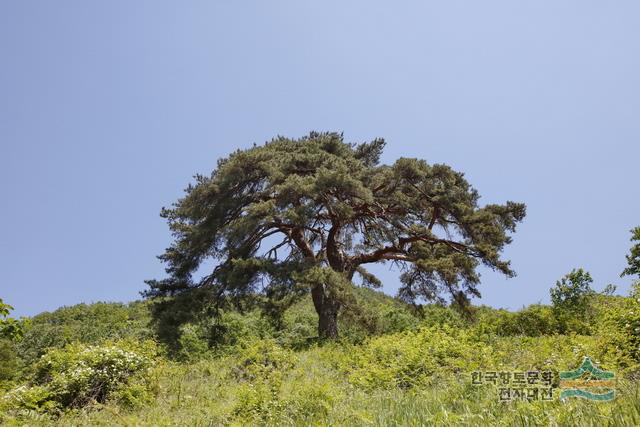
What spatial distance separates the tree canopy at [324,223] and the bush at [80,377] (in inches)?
241

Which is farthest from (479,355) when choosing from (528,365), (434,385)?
(434,385)

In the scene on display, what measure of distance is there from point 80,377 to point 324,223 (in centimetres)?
1225

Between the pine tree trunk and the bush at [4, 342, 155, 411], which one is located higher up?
the pine tree trunk

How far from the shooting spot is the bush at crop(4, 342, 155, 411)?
25.8 ft

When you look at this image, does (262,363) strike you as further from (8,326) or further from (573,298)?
(573,298)

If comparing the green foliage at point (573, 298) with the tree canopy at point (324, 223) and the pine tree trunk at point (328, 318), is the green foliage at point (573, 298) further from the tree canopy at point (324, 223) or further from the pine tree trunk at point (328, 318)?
the pine tree trunk at point (328, 318)

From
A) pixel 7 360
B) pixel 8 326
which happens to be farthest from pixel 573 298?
pixel 7 360

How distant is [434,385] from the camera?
6113 mm

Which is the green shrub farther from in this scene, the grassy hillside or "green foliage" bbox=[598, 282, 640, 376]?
"green foliage" bbox=[598, 282, 640, 376]

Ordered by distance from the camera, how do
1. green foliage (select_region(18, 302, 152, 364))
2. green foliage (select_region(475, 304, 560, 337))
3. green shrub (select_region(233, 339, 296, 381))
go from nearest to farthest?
green shrub (select_region(233, 339, 296, 381)) < green foliage (select_region(475, 304, 560, 337)) < green foliage (select_region(18, 302, 152, 364))

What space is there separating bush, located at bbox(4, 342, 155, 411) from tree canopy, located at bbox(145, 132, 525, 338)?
6.11 metres

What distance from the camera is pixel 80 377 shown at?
8.39m

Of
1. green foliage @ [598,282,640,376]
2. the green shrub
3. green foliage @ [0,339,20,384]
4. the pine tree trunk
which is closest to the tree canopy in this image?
the pine tree trunk

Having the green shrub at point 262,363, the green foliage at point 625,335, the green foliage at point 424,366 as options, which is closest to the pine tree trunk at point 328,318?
the green shrub at point 262,363
